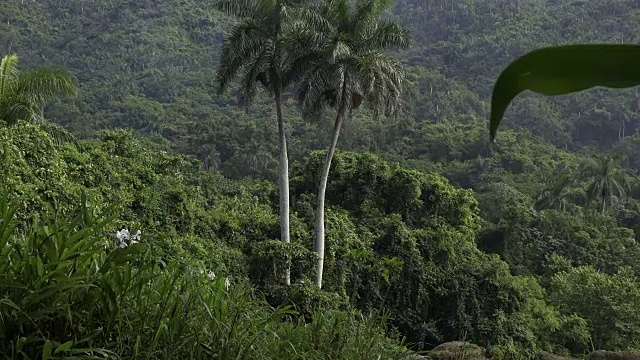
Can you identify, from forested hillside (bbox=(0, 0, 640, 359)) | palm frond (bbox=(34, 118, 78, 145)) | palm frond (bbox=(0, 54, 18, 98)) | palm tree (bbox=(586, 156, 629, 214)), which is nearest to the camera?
forested hillside (bbox=(0, 0, 640, 359))

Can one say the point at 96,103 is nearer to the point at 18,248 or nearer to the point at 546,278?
the point at 546,278

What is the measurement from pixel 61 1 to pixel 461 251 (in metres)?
52.6

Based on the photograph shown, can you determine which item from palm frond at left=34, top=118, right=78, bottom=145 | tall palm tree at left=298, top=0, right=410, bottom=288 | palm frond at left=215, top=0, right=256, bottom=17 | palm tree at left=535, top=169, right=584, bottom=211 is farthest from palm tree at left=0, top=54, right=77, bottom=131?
palm tree at left=535, top=169, right=584, bottom=211

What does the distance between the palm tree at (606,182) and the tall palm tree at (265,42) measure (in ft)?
75.7

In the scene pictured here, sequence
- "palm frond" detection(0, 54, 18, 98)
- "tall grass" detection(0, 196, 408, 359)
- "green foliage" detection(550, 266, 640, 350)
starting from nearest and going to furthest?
1. "tall grass" detection(0, 196, 408, 359)
2. "palm frond" detection(0, 54, 18, 98)
3. "green foliage" detection(550, 266, 640, 350)

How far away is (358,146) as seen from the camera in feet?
117

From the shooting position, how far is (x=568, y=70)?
0.32m

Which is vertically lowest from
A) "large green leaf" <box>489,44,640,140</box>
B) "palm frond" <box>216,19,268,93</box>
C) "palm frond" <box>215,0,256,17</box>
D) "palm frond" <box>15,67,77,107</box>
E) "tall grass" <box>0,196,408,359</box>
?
"palm frond" <box>15,67,77,107</box>

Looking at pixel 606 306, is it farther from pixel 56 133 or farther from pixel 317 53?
Result: pixel 56 133

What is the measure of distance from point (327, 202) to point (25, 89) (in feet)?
30.6

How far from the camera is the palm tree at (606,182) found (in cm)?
3114

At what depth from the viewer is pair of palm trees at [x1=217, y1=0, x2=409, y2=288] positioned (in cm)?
1295

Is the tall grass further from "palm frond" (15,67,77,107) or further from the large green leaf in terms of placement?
"palm frond" (15,67,77,107)

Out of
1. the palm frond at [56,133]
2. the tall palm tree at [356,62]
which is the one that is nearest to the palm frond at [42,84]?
the palm frond at [56,133]
